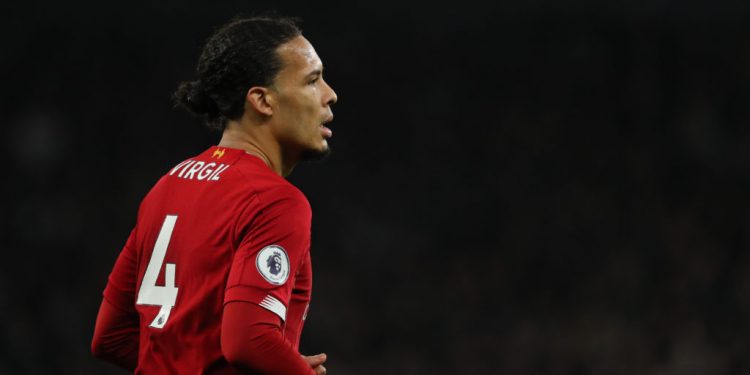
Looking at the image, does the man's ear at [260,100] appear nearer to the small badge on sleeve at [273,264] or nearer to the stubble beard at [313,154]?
the stubble beard at [313,154]

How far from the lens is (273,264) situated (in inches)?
50.8

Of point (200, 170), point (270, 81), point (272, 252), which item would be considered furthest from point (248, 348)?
point (270, 81)

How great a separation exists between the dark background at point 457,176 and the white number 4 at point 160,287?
2568mm

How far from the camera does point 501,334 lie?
401 centimetres

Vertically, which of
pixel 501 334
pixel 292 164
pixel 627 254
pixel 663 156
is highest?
pixel 292 164

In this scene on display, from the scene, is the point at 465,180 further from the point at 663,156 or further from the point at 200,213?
the point at 200,213

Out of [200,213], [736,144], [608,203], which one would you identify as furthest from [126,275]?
[736,144]

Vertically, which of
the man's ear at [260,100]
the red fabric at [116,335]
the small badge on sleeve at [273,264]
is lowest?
the red fabric at [116,335]

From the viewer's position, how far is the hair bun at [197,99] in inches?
61.3

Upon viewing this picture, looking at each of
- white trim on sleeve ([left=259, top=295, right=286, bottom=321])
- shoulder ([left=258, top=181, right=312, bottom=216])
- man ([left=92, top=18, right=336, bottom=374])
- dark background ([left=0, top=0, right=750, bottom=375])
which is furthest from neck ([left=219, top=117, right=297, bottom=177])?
dark background ([left=0, top=0, right=750, bottom=375])

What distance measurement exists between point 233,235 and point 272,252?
8 centimetres

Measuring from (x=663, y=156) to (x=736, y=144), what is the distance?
32 cm

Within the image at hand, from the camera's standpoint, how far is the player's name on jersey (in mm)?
1433

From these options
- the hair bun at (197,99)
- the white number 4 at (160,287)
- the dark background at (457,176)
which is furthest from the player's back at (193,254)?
the dark background at (457,176)
